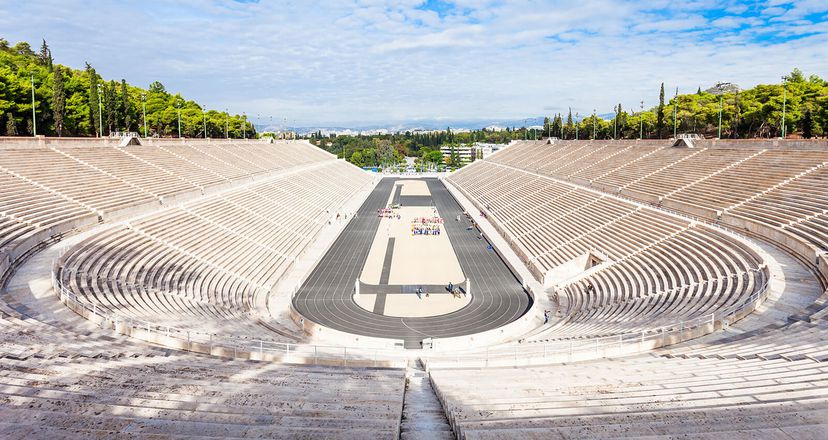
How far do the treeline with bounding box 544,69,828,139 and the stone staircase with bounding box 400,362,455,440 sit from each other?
1604 inches

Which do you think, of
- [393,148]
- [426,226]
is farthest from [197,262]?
[393,148]

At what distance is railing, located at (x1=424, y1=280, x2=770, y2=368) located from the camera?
40.6 feet

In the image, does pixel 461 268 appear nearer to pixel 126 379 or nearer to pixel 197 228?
pixel 197 228

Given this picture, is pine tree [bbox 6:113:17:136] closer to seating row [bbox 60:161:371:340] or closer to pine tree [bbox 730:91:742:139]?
seating row [bbox 60:161:371:340]

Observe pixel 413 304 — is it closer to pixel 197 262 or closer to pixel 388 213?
pixel 197 262

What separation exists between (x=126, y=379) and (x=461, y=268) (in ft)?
67.2

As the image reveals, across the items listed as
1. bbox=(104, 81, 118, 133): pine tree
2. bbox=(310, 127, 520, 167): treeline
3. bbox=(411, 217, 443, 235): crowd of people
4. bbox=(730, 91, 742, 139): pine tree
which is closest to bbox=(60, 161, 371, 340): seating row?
bbox=(411, 217, 443, 235): crowd of people

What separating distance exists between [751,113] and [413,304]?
52.5m

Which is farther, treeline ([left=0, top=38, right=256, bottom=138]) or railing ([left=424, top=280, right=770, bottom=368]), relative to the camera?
treeline ([left=0, top=38, right=256, bottom=138])

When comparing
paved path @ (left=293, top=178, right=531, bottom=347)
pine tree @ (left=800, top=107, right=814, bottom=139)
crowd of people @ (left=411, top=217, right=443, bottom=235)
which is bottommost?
paved path @ (left=293, top=178, right=531, bottom=347)

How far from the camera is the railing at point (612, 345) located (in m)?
12.4

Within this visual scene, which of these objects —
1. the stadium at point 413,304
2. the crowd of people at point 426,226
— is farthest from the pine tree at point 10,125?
the crowd of people at point 426,226

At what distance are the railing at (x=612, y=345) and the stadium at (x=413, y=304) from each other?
0.24 ft

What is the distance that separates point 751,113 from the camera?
182 feet
